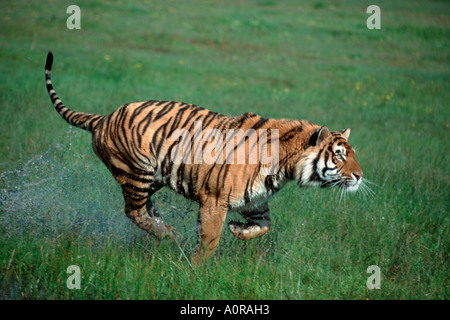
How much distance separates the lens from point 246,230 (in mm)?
5289

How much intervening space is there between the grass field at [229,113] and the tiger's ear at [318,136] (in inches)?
40.3

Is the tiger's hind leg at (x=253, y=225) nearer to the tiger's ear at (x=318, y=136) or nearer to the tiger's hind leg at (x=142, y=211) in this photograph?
the tiger's hind leg at (x=142, y=211)

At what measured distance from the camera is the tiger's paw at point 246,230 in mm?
5281

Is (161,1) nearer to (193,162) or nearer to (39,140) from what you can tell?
(39,140)

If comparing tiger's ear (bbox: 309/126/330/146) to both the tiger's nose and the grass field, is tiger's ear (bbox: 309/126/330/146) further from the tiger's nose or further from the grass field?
the grass field

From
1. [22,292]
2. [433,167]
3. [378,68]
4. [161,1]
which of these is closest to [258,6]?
[161,1]

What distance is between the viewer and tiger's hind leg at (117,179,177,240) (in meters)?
5.36

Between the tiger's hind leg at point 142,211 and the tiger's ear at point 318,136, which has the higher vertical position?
the tiger's ear at point 318,136

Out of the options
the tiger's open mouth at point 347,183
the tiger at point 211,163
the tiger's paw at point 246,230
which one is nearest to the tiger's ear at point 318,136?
the tiger at point 211,163

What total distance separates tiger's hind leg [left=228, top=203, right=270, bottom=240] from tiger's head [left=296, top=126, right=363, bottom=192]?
23.5 inches

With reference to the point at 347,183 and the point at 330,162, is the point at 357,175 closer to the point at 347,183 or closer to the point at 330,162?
the point at 347,183

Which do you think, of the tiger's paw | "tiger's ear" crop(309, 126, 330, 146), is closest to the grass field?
the tiger's paw
